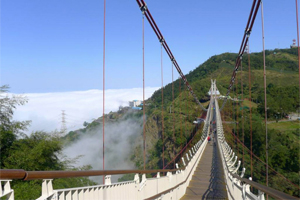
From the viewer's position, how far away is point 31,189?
351 inches

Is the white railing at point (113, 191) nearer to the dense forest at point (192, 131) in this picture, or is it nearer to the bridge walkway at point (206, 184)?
the bridge walkway at point (206, 184)

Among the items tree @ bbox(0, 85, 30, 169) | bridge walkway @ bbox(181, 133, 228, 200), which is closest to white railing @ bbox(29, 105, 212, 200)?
bridge walkway @ bbox(181, 133, 228, 200)

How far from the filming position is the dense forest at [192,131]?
38.6 feet

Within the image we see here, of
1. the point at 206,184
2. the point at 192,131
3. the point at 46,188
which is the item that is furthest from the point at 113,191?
the point at 192,131

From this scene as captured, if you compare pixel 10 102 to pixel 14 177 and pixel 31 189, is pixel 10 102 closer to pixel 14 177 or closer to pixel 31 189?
pixel 31 189

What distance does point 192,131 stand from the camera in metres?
40.4

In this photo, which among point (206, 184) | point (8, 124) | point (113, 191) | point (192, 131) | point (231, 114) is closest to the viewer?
point (113, 191)

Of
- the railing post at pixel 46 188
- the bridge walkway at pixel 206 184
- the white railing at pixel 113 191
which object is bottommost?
the bridge walkway at pixel 206 184

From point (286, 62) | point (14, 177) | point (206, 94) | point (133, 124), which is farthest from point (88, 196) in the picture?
point (286, 62)

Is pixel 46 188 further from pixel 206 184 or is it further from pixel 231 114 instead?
pixel 231 114

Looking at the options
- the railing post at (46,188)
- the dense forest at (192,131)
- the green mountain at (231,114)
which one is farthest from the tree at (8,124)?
the railing post at (46,188)

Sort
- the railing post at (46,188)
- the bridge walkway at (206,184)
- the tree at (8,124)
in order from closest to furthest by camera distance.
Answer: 1. the railing post at (46,188)
2. the bridge walkway at (206,184)
3. the tree at (8,124)

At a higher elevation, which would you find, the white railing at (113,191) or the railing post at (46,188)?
the railing post at (46,188)

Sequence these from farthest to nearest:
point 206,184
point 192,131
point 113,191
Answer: point 192,131 < point 206,184 < point 113,191
